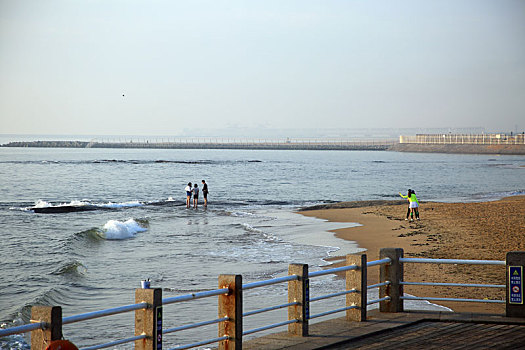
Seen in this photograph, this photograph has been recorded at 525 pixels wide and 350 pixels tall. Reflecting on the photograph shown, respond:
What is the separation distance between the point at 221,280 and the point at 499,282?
10305 mm

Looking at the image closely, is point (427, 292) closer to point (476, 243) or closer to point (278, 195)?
point (476, 243)

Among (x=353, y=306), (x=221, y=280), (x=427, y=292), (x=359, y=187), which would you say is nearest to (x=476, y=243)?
(x=427, y=292)

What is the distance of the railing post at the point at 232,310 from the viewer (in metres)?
7.25

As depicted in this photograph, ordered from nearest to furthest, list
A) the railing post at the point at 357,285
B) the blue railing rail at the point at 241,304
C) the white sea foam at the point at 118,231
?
the blue railing rail at the point at 241,304 → the railing post at the point at 357,285 → the white sea foam at the point at 118,231

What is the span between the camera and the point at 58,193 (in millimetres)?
65250

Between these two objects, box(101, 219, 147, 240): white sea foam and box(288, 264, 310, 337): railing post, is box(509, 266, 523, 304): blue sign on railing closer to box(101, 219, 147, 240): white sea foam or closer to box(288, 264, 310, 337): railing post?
box(288, 264, 310, 337): railing post

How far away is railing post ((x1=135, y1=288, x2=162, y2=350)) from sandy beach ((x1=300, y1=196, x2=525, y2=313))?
814cm

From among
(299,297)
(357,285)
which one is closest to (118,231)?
(357,285)

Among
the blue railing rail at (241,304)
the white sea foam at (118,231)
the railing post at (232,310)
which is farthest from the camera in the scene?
the white sea foam at (118,231)

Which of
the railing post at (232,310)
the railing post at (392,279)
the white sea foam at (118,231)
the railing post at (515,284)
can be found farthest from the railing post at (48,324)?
the white sea foam at (118,231)

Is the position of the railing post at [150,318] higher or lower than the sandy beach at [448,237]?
higher

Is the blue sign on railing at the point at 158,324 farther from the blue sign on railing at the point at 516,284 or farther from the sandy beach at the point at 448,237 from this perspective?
the sandy beach at the point at 448,237

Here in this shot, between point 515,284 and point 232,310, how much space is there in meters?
4.40

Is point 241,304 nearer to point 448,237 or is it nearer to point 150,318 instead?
point 150,318
